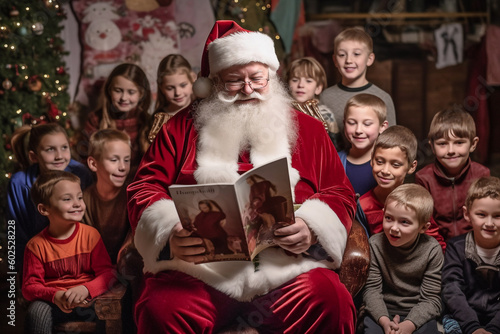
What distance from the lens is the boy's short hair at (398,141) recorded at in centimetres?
336

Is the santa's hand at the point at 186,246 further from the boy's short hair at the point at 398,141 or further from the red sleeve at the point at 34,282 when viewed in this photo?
the boy's short hair at the point at 398,141

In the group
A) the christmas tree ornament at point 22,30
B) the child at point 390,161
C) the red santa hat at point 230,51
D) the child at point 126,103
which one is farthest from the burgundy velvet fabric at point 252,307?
the christmas tree ornament at point 22,30

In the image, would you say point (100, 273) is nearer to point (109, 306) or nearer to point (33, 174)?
point (109, 306)

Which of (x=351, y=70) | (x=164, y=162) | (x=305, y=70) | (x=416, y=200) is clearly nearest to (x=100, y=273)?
(x=164, y=162)

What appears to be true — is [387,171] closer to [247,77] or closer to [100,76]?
[247,77]

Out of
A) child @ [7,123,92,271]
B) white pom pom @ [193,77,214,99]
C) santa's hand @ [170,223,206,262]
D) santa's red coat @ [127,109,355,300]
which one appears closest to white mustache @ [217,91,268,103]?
white pom pom @ [193,77,214,99]

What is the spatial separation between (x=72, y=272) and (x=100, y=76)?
2648 mm

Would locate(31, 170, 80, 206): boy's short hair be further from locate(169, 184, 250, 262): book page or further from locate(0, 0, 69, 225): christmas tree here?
locate(0, 0, 69, 225): christmas tree

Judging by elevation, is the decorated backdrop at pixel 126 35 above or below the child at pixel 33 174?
above

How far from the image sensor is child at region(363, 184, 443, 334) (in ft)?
9.80

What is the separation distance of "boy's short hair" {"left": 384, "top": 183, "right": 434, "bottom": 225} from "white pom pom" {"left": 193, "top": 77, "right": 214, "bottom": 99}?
1043 millimetres

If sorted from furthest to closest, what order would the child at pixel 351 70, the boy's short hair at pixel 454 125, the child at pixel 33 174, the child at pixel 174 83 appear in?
the child at pixel 174 83, the child at pixel 351 70, the child at pixel 33 174, the boy's short hair at pixel 454 125

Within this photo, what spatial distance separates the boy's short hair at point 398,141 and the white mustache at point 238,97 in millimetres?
773

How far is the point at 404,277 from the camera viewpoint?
3068mm
